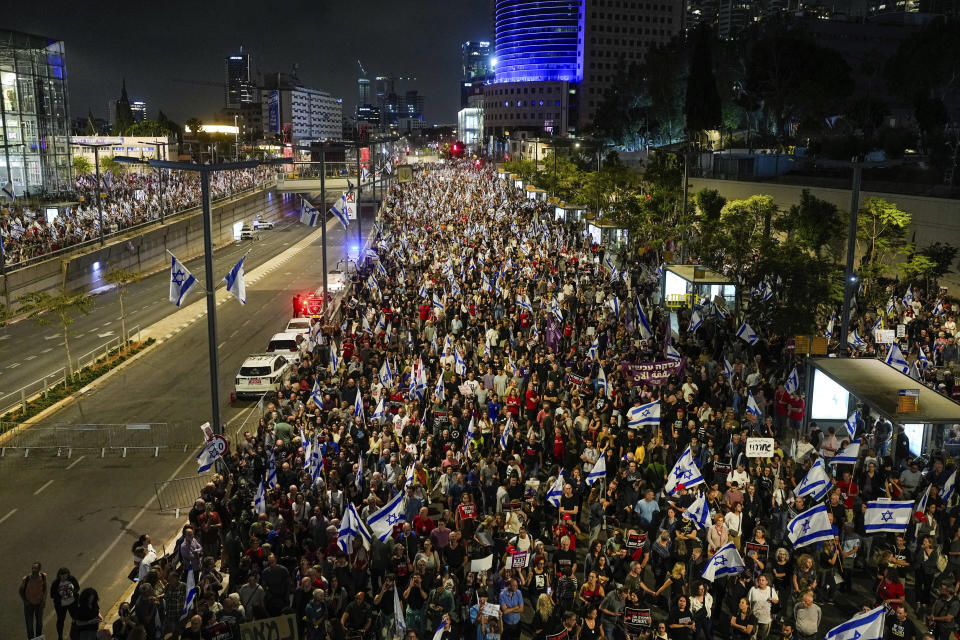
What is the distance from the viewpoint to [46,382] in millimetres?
28406

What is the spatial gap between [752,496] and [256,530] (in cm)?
786

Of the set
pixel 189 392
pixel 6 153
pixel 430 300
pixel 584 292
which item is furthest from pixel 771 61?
pixel 6 153

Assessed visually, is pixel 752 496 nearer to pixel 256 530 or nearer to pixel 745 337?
pixel 256 530

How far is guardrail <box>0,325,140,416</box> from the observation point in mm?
26331

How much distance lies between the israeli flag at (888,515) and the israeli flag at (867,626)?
9.82 feet

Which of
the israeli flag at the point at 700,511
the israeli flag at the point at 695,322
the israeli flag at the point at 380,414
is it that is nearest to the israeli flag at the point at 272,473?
the israeli flag at the point at 380,414

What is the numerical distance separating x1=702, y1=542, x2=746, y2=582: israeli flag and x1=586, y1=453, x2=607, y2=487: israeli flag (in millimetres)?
Result: 3264

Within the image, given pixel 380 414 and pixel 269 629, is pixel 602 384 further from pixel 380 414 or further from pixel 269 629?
pixel 269 629

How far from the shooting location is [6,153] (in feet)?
210

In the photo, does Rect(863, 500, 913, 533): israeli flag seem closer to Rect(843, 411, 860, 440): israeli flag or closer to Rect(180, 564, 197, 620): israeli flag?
Rect(843, 411, 860, 440): israeli flag

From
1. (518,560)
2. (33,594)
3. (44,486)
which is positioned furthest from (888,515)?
(44,486)

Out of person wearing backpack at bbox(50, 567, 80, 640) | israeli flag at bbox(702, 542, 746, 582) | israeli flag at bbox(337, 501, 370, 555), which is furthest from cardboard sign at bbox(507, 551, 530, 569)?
person wearing backpack at bbox(50, 567, 80, 640)

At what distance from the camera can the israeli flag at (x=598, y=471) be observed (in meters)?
14.7

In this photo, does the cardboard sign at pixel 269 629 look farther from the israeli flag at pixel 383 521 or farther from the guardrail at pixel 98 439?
the guardrail at pixel 98 439
